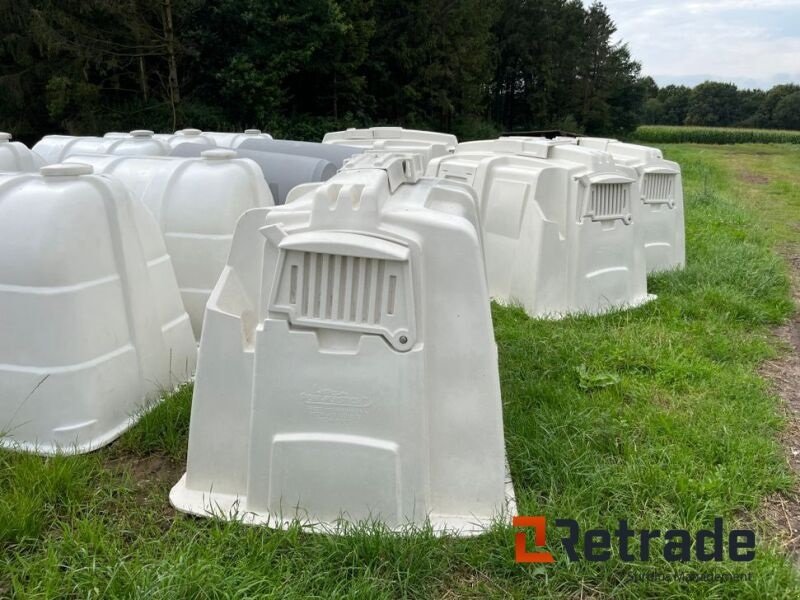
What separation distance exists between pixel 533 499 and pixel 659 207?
362 centimetres

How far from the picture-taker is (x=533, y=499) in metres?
2.15

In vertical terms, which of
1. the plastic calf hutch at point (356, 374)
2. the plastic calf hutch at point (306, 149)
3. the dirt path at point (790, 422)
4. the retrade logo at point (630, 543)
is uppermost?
the plastic calf hutch at point (306, 149)

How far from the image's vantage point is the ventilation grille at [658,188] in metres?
4.95

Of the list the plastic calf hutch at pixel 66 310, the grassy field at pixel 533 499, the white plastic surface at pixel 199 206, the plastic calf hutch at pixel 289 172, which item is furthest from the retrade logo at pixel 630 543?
the plastic calf hutch at pixel 289 172

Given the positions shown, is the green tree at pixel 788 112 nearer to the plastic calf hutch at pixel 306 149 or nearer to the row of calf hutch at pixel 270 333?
the plastic calf hutch at pixel 306 149

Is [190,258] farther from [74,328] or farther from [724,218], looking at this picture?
[724,218]

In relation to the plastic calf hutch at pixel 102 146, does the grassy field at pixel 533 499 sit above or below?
below

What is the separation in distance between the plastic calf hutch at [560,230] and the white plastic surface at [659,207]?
0.60 m

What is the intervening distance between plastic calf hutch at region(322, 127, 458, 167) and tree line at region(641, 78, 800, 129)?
38.5m

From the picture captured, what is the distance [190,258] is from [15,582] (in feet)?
6.10

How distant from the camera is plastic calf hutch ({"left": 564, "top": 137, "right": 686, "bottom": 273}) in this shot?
4.98 metres

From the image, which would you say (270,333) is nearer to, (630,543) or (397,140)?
(630,543)

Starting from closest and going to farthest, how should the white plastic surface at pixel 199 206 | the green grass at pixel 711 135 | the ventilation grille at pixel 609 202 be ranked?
the white plastic surface at pixel 199 206
the ventilation grille at pixel 609 202
the green grass at pixel 711 135

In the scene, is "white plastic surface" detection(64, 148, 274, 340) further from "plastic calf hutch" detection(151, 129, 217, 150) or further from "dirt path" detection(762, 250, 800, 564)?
"dirt path" detection(762, 250, 800, 564)
